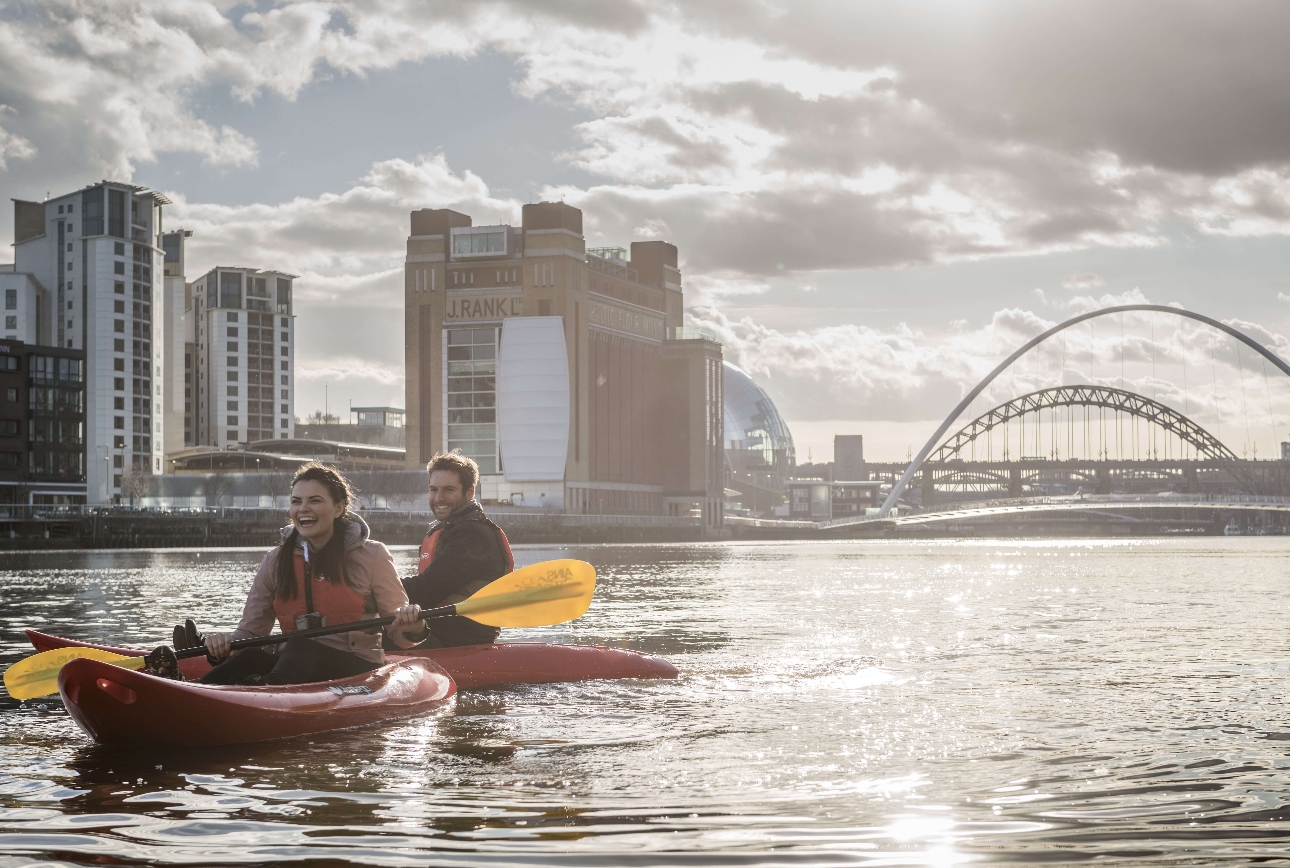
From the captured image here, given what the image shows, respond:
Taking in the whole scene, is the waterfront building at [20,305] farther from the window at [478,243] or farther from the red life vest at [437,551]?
the red life vest at [437,551]

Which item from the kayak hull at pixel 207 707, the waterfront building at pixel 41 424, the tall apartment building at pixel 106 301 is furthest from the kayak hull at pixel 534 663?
the tall apartment building at pixel 106 301

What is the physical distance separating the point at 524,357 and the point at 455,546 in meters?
134

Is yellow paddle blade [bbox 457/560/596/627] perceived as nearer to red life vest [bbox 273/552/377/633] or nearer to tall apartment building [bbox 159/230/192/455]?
red life vest [bbox 273/552/377/633]

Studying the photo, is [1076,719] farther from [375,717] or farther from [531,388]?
[531,388]

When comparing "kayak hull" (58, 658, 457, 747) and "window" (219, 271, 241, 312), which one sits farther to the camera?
"window" (219, 271, 241, 312)

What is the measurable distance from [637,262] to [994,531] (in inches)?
2298

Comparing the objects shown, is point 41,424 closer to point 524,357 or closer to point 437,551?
point 524,357

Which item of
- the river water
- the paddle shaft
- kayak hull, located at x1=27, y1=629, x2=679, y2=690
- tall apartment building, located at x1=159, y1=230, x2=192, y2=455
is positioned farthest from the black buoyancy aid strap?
tall apartment building, located at x1=159, y1=230, x2=192, y2=455

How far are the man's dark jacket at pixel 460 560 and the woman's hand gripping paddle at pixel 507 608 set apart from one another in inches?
10.6

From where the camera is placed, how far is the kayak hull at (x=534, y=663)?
13672 mm

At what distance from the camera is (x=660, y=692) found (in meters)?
14.2

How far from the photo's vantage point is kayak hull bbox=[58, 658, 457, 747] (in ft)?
31.6

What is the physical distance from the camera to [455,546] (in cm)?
1313

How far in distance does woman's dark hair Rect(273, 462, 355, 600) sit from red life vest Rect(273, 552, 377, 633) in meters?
0.04
